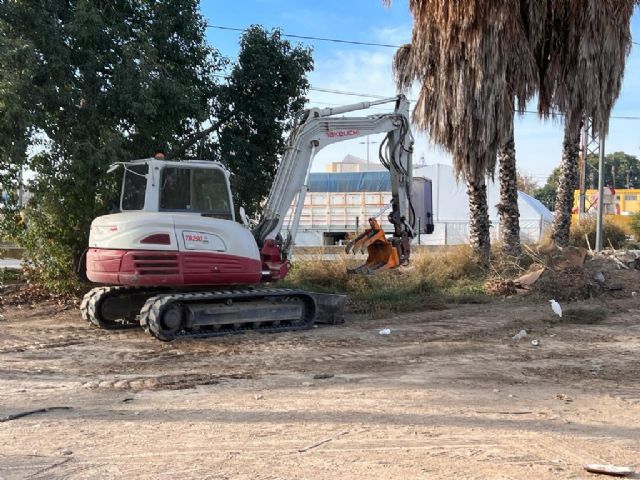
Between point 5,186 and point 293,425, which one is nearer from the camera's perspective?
point 293,425

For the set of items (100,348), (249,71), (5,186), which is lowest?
(100,348)

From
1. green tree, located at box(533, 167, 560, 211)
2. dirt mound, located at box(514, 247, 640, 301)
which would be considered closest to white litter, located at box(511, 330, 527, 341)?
dirt mound, located at box(514, 247, 640, 301)

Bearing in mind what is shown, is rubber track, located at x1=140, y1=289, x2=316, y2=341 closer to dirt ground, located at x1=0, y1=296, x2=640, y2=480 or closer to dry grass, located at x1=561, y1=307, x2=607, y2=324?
dirt ground, located at x1=0, y1=296, x2=640, y2=480

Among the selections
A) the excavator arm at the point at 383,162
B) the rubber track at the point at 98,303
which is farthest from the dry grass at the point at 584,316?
the rubber track at the point at 98,303

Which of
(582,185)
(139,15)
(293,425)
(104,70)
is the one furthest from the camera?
(582,185)

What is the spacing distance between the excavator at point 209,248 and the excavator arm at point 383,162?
0.7 inches

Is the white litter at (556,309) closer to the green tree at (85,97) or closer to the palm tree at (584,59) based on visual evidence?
the palm tree at (584,59)

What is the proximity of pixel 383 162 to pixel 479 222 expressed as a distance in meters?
4.67

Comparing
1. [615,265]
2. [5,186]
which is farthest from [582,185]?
[5,186]

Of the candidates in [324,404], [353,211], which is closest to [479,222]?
[324,404]

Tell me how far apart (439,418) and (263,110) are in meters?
9.35

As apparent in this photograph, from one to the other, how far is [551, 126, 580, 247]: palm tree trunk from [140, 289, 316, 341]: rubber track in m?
9.03

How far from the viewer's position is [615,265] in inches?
603

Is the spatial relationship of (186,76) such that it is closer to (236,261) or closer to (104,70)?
(104,70)
